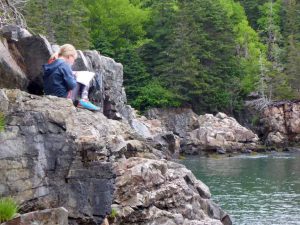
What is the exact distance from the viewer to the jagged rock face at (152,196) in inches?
520

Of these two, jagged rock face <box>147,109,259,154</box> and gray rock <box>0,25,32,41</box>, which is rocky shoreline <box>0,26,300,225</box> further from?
jagged rock face <box>147,109,259,154</box>

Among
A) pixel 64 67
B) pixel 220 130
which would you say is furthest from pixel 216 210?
pixel 220 130

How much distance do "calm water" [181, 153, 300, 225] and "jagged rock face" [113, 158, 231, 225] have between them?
9916mm

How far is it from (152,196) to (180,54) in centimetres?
5587

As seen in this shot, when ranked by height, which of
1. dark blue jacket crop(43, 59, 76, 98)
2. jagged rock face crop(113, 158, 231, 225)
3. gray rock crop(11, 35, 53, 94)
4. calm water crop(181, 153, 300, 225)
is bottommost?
calm water crop(181, 153, 300, 225)

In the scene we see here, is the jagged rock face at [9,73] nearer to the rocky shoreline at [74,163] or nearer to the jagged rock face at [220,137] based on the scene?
the rocky shoreline at [74,163]

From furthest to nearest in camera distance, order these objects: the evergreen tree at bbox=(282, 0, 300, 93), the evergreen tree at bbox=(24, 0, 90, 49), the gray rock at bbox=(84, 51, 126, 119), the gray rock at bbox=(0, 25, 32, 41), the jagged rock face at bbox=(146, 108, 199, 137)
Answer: the evergreen tree at bbox=(282, 0, 300, 93)
the jagged rock face at bbox=(146, 108, 199, 137)
the evergreen tree at bbox=(24, 0, 90, 49)
the gray rock at bbox=(84, 51, 126, 119)
the gray rock at bbox=(0, 25, 32, 41)

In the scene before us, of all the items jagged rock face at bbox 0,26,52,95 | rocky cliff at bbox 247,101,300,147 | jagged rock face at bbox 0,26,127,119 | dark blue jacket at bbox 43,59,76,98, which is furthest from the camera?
rocky cliff at bbox 247,101,300,147

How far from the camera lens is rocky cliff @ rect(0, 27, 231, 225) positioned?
10.1 metres

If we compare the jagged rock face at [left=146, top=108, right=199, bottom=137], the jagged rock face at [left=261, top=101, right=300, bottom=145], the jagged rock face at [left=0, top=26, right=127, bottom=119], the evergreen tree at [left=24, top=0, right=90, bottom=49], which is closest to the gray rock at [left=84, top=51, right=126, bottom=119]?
the jagged rock face at [left=0, top=26, right=127, bottom=119]

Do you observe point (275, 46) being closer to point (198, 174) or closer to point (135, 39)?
point (135, 39)

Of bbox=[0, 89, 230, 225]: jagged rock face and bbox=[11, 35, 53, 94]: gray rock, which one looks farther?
bbox=[11, 35, 53, 94]: gray rock

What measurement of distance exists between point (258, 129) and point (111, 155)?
A: 55.6 metres

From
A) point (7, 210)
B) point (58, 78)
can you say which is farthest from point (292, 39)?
point (7, 210)
